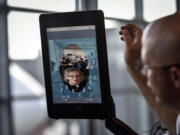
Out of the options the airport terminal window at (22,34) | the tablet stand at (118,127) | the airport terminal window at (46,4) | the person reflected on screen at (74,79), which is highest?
the airport terminal window at (46,4)

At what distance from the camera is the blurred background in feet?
10.5

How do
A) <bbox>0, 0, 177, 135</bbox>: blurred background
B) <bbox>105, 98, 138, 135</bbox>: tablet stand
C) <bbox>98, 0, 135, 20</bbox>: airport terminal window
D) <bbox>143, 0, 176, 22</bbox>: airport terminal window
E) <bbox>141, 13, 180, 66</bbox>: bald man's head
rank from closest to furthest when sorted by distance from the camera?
<bbox>141, 13, 180, 66</bbox>: bald man's head, <bbox>105, 98, 138, 135</bbox>: tablet stand, <bbox>0, 0, 177, 135</bbox>: blurred background, <bbox>98, 0, 135, 20</bbox>: airport terminal window, <bbox>143, 0, 176, 22</bbox>: airport terminal window

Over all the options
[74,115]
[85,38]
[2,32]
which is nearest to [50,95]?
[74,115]

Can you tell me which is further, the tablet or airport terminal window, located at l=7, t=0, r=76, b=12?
airport terminal window, located at l=7, t=0, r=76, b=12

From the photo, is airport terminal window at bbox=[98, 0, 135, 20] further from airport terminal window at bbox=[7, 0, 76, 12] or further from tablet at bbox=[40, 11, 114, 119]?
tablet at bbox=[40, 11, 114, 119]

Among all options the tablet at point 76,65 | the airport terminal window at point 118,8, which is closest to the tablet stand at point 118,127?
the tablet at point 76,65

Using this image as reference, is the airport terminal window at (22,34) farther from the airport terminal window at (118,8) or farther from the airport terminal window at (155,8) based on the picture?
the airport terminal window at (155,8)

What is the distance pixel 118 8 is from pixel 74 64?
2.81 m

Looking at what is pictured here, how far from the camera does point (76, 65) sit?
1.18 meters

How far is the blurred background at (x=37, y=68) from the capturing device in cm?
320

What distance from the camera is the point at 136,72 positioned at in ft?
3.92

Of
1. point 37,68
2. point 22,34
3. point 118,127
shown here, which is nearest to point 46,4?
point 22,34

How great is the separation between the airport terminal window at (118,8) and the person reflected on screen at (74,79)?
2612 millimetres

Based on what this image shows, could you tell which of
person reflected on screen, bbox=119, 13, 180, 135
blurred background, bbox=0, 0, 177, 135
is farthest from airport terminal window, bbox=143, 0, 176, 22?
person reflected on screen, bbox=119, 13, 180, 135
